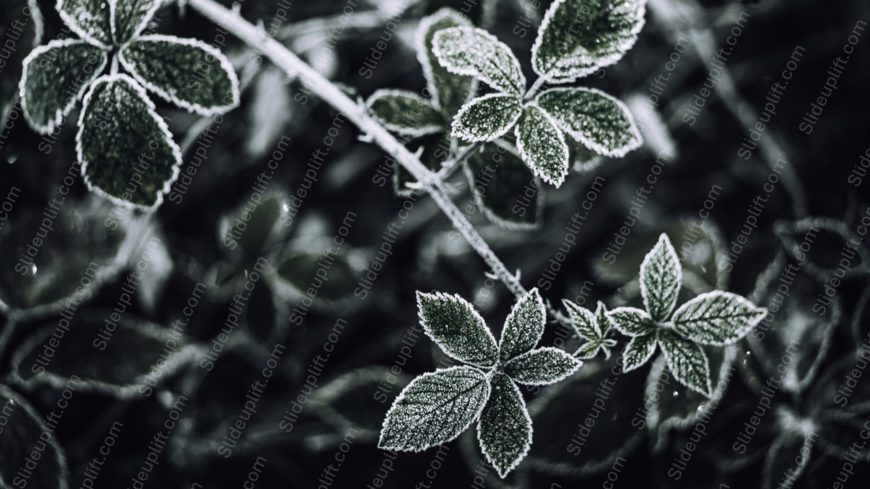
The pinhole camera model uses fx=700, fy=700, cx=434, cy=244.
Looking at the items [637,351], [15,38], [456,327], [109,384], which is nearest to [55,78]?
[15,38]

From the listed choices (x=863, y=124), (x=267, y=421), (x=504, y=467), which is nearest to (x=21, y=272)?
(x=267, y=421)

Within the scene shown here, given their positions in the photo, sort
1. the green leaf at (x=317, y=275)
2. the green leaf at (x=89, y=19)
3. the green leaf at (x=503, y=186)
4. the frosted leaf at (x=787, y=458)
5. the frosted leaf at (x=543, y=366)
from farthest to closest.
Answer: the green leaf at (x=317, y=275) → the frosted leaf at (x=787, y=458) → the green leaf at (x=503, y=186) → the green leaf at (x=89, y=19) → the frosted leaf at (x=543, y=366)

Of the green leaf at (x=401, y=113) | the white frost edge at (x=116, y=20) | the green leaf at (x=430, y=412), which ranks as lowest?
the green leaf at (x=430, y=412)

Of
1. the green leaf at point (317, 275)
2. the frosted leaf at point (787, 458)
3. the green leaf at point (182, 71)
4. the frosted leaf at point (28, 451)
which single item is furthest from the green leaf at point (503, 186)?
the frosted leaf at point (28, 451)

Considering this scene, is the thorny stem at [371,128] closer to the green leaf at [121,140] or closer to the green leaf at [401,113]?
the green leaf at [401,113]

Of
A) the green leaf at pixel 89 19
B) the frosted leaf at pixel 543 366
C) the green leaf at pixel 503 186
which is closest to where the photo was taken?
the frosted leaf at pixel 543 366

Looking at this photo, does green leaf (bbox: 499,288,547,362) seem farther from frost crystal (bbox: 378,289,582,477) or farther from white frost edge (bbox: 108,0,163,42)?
white frost edge (bbox: 108,0,163,42)
